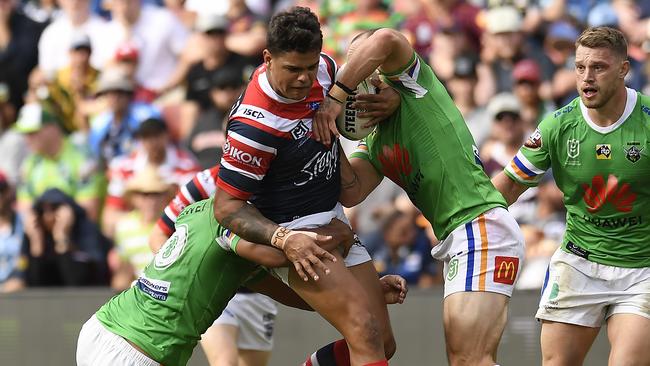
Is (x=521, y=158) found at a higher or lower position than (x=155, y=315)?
higher

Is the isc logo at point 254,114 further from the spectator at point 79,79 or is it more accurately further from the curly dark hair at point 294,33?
the spectator at point 79,79

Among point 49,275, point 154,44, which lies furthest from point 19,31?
point 49,275

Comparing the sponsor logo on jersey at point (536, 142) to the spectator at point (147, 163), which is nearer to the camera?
the sponsor logo on jersey at point (536, 142)

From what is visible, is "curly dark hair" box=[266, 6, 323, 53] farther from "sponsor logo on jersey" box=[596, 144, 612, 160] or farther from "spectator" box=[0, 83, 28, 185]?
"spectator" box=[0, 83, 28, 185]

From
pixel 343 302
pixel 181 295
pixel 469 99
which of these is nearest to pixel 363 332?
pixel 343 302

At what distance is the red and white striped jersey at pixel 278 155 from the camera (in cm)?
628

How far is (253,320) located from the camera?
352 inches

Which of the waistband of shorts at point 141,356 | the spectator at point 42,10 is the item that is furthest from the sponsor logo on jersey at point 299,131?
the spectator at point 42,10

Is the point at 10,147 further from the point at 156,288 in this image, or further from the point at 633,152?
the point at 633,152

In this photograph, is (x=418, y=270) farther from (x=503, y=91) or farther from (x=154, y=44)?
(x=154, y=44)

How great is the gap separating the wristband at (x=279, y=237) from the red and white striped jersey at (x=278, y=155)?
0.26 meters

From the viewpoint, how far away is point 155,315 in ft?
22.7

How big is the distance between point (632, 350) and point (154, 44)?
677 centimetres

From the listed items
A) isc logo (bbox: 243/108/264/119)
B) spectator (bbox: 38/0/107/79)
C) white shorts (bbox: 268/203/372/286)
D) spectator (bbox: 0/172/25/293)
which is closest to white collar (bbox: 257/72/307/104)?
isc logo (bbox: 243/108/264/119)
